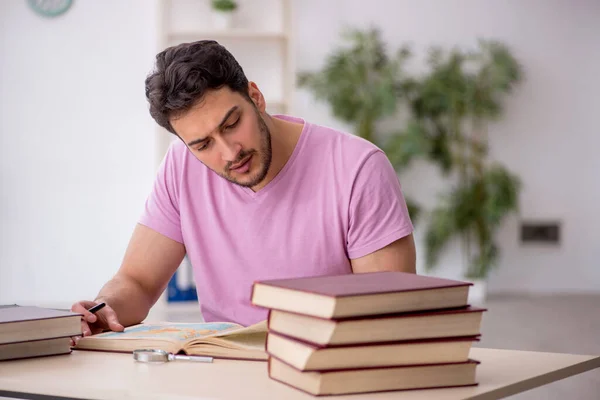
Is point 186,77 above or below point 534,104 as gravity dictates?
below

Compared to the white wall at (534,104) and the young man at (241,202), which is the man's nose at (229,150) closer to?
the young man at (241,202)

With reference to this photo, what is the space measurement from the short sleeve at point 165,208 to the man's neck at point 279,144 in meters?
0.19

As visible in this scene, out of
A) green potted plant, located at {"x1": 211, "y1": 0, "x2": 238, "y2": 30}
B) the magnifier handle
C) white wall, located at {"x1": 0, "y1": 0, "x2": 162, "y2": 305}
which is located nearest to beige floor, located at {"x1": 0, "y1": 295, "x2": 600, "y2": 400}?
white wall, located at {"x1": 0, "y1": 0, "x2": 162, "y2": 305}

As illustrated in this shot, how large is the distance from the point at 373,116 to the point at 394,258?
423 cm

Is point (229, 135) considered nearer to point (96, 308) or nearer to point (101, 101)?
point (96, 308)

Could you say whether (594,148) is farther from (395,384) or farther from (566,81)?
(395,384)

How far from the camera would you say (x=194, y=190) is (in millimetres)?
1890

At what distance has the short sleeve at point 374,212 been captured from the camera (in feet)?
5.58

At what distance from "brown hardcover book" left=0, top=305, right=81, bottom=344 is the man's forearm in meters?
0.31

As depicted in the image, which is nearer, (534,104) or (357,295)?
(357,295)

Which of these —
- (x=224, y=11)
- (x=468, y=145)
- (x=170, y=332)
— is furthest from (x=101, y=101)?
(x=170, y=332)

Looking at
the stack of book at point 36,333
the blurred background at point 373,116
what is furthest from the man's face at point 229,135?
the blurred background at point 373,116

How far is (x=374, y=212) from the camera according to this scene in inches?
67.9

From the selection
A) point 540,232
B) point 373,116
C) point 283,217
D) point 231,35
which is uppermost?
point 231,35
